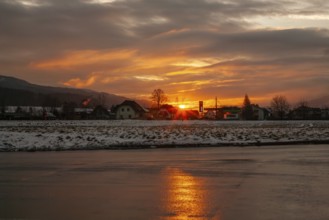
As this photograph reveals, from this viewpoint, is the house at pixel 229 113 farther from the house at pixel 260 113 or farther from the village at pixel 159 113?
the house at pixel 260 113

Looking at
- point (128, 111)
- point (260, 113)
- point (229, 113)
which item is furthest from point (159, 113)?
point (260, 113)

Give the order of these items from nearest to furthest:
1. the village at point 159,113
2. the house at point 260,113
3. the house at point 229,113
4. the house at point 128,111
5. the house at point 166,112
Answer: the village at point 159,113 < the house at point 166,112 < the house at point 128,111 < the house at point 260,113 < the house at point 229,113

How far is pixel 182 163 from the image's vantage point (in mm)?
16047

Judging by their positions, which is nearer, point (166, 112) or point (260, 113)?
point (166, 112)

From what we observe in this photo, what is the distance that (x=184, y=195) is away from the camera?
9.59 meters

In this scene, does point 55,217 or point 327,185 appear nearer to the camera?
point 55,217

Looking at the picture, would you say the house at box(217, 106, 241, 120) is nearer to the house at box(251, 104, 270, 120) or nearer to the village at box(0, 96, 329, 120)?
the village at box(0, 96, 329, 120)

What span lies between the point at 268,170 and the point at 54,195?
6969 mm

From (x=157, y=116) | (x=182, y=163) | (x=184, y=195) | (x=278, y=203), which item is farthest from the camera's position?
(x=157, y=116)

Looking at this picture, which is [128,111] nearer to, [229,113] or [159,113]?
[159,113]

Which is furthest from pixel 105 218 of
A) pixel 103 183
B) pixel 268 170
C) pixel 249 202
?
pixel 268 170

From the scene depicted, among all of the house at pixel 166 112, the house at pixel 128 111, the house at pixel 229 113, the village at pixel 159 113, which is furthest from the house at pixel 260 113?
the house at pixel 128 111

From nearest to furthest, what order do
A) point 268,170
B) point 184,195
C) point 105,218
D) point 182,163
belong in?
point 105,218 → point 184,195 → point 268,170 → point 182,163

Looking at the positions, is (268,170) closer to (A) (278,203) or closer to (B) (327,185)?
(B) (327,185)
